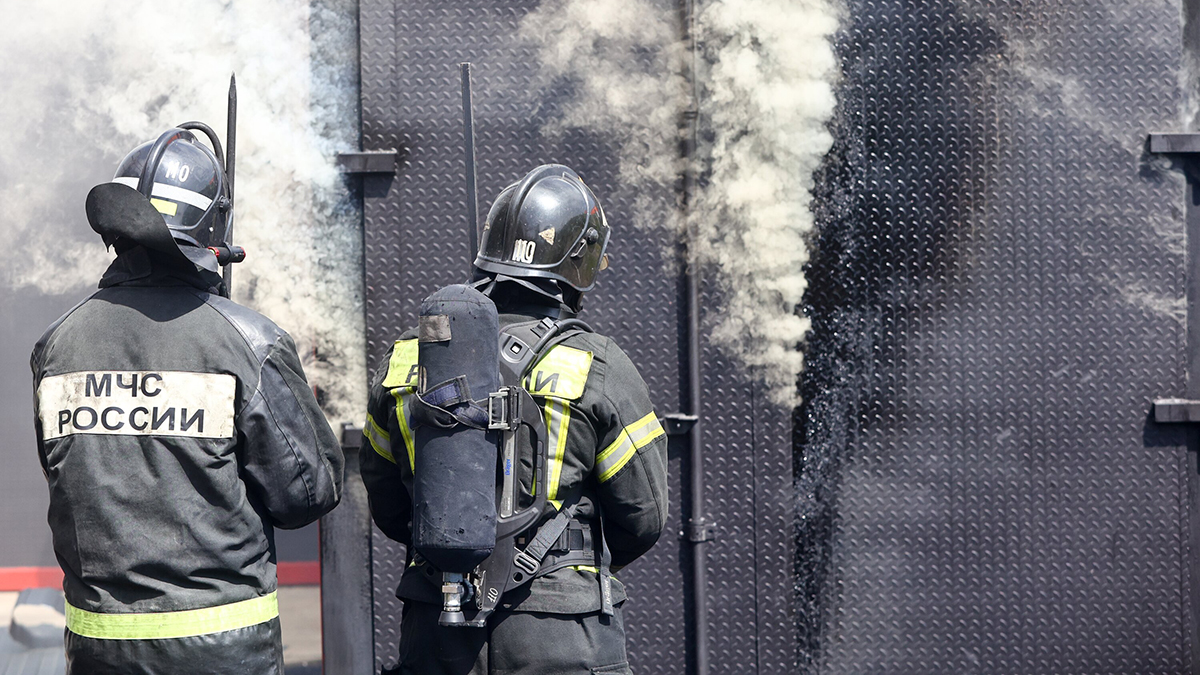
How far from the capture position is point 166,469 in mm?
2428

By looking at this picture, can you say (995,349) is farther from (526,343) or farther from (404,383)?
(404,383)

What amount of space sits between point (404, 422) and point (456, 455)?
1.06ft

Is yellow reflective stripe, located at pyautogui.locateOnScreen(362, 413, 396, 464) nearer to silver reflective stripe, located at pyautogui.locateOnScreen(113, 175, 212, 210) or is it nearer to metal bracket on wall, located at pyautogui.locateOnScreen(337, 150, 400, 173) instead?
silver reflective stripe, located at pyautogui.locateOnScreen(113, 175, 212, 210)

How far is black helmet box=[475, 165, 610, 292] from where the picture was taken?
9.29 ft

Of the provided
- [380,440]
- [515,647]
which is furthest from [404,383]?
[515,647]

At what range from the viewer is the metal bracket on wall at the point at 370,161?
13.5 ft

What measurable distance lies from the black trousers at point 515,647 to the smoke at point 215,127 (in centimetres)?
172

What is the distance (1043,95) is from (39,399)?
3851 millimetres

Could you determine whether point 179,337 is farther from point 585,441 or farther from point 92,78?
point 92,78

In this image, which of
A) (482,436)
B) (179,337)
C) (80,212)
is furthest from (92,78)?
(482,436)

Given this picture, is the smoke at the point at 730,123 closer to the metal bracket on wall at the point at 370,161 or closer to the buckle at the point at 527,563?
the metal bracket on wall at the point at 370,161

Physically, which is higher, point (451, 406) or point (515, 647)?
point (451, 406)

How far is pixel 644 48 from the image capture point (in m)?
4.18

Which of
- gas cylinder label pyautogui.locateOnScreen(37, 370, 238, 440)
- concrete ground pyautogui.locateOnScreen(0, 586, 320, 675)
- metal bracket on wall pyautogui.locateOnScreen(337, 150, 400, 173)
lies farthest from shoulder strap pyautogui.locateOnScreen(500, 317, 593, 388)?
concrete ground pyautogui.locateOnScreen(0, 586, 320, 675)
